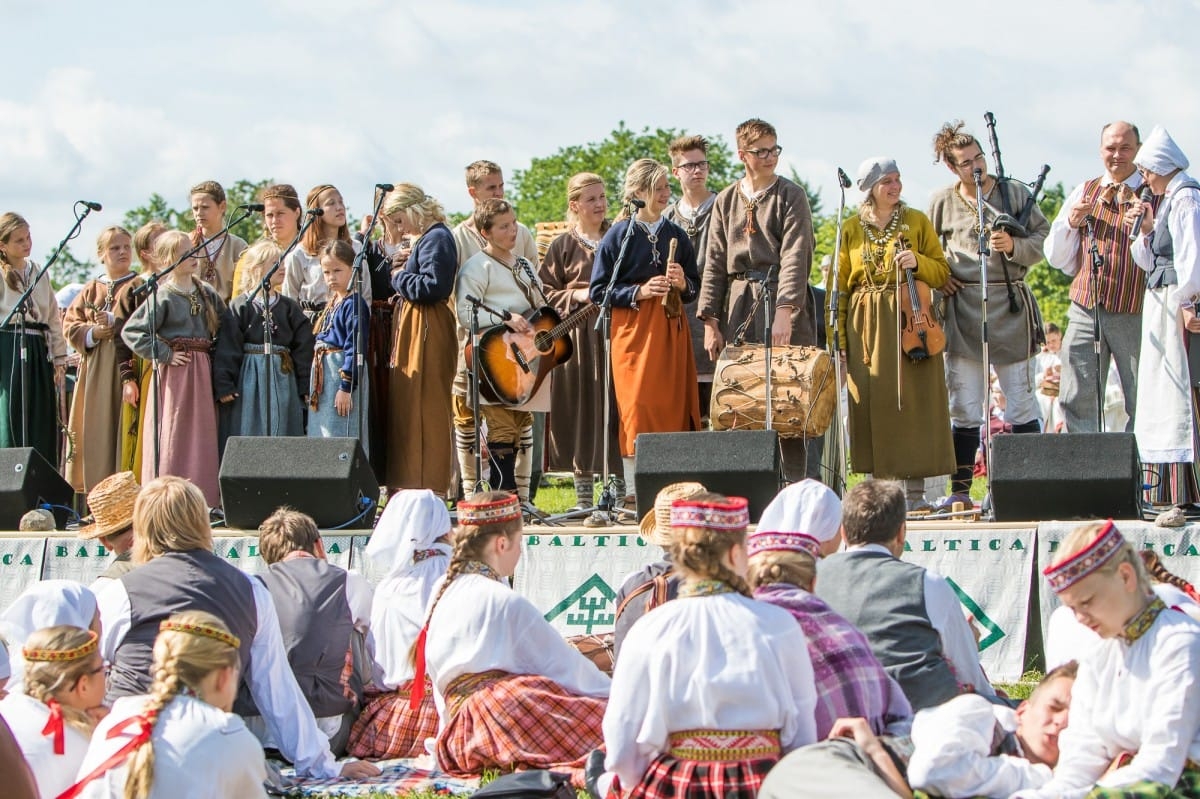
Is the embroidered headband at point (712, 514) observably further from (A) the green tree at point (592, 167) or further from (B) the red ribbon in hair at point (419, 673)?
(A) the green tree at point (592, 167)

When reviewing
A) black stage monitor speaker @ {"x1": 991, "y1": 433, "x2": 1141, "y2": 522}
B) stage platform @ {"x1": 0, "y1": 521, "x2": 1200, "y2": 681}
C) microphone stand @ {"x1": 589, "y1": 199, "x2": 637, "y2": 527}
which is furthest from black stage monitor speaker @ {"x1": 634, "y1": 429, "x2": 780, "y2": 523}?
black stage monitor speaker @ {"x1": 991, "y1": 433, "x2": 1141, "y2": 522}

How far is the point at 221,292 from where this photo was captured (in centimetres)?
991

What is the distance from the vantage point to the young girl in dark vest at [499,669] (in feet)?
17.2

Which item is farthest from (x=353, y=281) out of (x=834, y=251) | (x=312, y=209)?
(x=834, y=251)

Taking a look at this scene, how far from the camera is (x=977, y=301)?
27.8 feet

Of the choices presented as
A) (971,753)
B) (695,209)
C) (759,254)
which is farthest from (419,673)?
(695,209)

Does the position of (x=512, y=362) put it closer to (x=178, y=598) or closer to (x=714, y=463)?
(x=714, y=463)

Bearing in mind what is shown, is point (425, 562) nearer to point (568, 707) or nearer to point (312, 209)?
point (568, 707)

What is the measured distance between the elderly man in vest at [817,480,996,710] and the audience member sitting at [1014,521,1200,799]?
0.79 m

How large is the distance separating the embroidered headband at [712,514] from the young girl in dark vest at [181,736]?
119 cm

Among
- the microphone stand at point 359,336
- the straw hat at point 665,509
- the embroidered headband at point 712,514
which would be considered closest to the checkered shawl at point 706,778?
the embroidered headband at point 712,514

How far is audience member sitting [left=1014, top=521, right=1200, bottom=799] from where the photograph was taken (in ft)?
12.1

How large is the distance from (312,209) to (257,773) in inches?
212

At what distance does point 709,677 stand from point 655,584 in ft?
4.54
